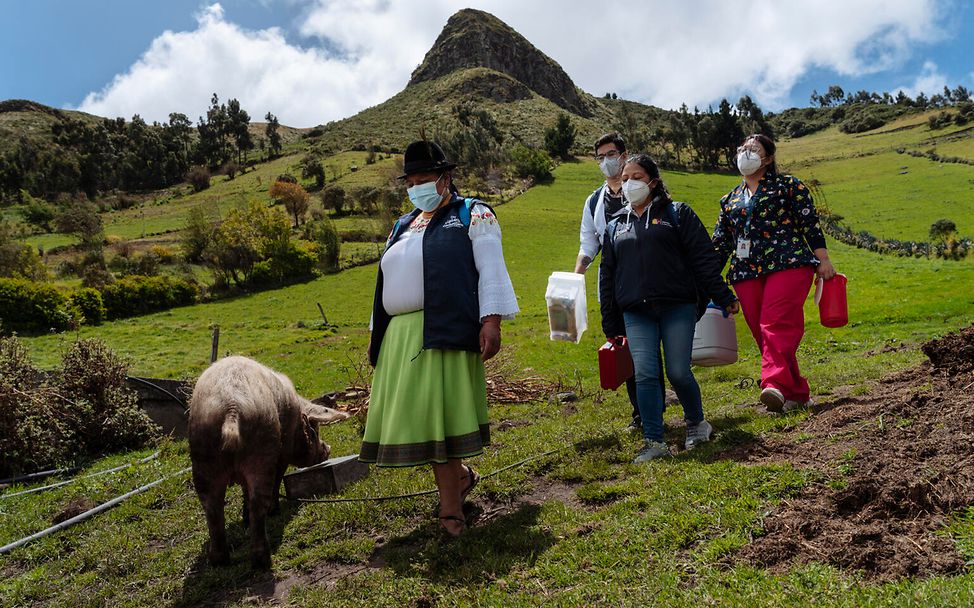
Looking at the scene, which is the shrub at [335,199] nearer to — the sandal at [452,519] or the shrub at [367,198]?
the shrub at [367,198]

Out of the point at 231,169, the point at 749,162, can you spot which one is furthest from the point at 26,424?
the point at 231,169

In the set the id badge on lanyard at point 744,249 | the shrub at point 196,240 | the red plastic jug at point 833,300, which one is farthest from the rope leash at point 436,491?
the shrub at point 196,240

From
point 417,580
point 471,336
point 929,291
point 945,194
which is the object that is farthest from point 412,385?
point 945,194

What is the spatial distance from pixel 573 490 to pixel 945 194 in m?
60.6

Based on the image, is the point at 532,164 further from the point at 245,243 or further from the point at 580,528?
the point at 580,528

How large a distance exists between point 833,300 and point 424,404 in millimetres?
3980

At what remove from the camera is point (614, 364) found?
5.62 meters

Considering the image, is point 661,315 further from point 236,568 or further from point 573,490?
point 236,568

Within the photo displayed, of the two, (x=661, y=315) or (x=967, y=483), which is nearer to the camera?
(x=967, y=483)

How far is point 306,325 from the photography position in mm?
30031

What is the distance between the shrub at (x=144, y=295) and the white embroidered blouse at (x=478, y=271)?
3511 cm

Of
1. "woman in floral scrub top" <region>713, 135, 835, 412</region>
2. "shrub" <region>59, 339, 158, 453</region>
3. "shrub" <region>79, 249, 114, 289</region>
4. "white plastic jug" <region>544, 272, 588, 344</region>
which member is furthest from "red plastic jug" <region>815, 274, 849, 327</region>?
"shrub" <region>79, 249, 114, 289</region>

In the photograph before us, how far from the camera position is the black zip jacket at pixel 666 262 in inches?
205

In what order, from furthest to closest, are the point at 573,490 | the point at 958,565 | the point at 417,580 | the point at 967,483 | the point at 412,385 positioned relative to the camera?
the point at 573,490 < the point at 412,385 < the point at 417,580 < the point at 967,483 < the point at 958,565
